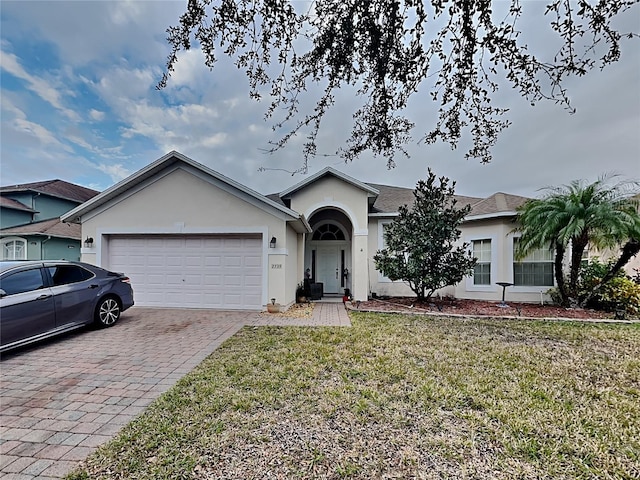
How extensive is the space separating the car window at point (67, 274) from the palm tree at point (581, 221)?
13242mm

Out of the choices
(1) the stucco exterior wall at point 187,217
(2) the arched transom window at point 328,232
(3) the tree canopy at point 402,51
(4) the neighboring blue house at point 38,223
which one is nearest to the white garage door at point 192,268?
(1) the stucco exterior wall at point 187,217

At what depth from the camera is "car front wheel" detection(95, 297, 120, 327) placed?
7711 millimetres

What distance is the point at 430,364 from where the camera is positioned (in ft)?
17.7

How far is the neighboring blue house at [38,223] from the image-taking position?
18766mm

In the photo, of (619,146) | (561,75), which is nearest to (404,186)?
(619,146)

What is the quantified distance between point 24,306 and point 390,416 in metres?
6.81

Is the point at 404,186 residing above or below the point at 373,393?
above

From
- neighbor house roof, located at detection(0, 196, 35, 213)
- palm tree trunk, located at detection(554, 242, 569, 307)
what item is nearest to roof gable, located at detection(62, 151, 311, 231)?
palm tree trunk, located at detection(554, 242, 569, 307)

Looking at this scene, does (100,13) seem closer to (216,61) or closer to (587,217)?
(216,61)

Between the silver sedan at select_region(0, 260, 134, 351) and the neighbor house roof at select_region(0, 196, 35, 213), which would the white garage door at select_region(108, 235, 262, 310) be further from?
the neighbor house roof at select_region(0, 196, 35, 213)

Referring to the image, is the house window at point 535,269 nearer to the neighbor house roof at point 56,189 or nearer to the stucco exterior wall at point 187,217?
the stucco exterior wall at point 187,217

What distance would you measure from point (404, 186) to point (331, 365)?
15.0 m

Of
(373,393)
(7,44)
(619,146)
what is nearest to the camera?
(373,393)

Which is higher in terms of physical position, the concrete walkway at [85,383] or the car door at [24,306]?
the car door at [24,306]
